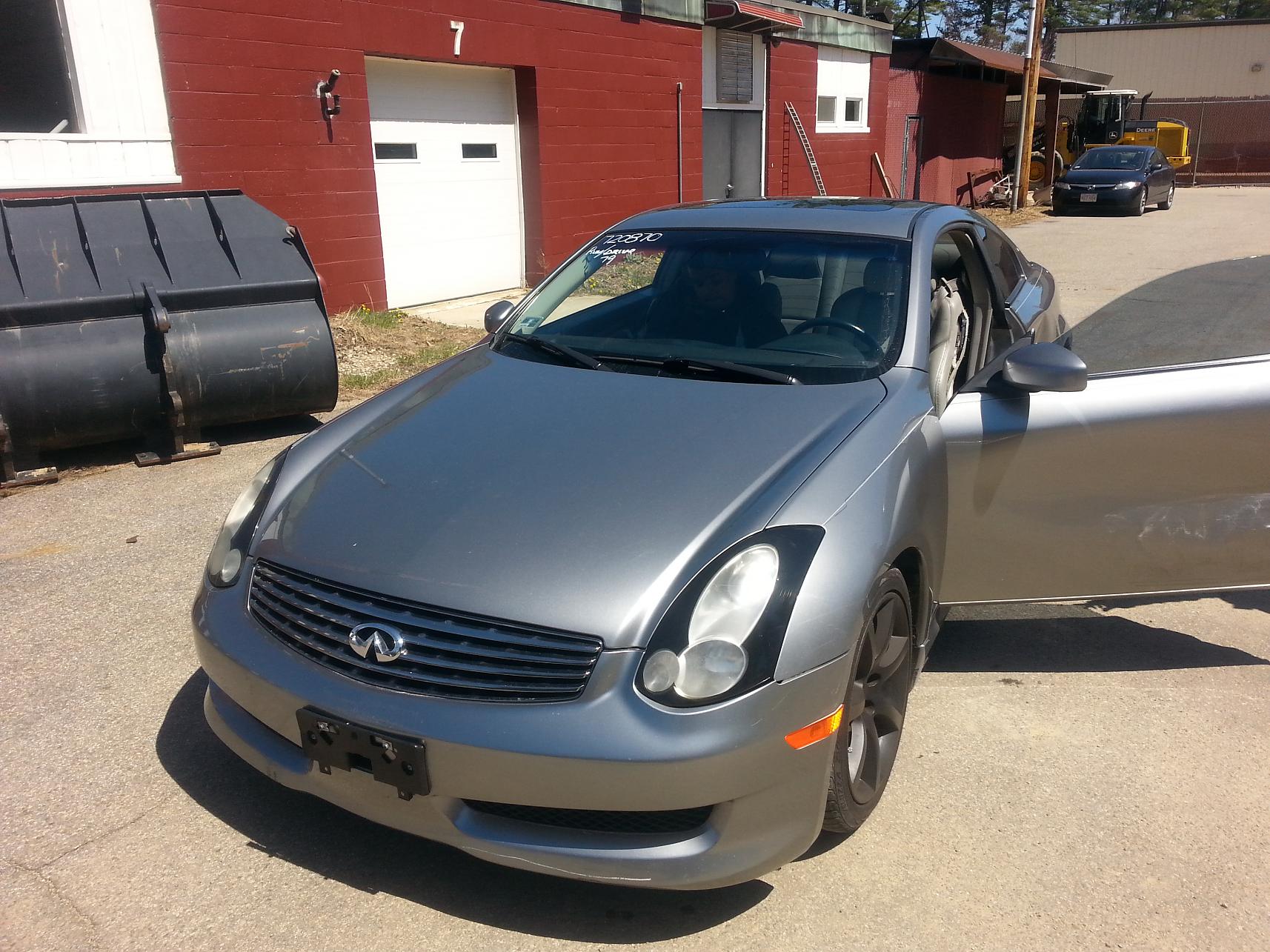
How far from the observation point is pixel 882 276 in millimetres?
3621

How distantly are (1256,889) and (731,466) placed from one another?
5.60ft

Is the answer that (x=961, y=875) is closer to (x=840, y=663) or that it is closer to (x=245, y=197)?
(x=840, y=663)

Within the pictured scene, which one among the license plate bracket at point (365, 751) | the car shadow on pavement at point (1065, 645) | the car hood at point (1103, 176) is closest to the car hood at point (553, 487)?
the license plate bracket at point (365, 751)

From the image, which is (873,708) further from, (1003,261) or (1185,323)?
(1003,261)

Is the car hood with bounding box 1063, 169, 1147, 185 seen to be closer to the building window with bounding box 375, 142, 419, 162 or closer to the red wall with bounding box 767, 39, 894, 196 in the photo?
the red wall with bounding box 767, 39, 894, 196

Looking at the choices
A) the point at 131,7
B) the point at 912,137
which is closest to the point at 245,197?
the point at 131,7

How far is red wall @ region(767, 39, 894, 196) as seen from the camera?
16875 mm

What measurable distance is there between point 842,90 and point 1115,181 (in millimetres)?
7344

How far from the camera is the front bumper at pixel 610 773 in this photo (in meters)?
2.20

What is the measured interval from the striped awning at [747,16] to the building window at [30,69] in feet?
27.3

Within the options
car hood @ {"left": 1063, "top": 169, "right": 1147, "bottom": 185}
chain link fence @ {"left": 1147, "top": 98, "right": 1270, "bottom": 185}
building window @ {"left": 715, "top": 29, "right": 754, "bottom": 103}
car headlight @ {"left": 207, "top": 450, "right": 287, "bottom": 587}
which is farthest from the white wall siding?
car headlight @ {"left": 207, "top": 450, "right": 287, "bottom": 587}

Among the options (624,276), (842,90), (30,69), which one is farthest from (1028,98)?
(624,276)

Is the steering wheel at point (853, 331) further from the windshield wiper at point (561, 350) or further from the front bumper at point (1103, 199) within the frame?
the front bumper at point (1103, 199)

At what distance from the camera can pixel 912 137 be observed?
886 inches
